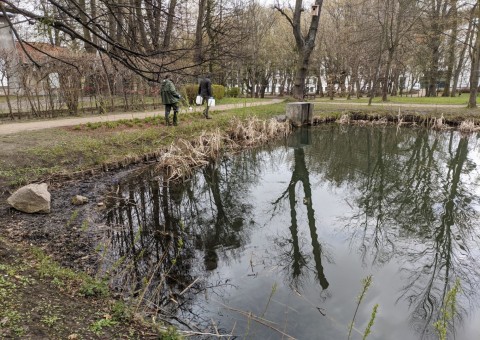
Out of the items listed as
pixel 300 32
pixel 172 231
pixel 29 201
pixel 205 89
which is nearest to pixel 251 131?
pixel 205 89

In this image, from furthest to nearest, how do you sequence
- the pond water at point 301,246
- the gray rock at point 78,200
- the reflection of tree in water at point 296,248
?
1. the gray rock at point 78,200
2. the reflection of tree in water at point 296,248
3. the pond water at point 301,246

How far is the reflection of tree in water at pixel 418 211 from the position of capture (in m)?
4.64

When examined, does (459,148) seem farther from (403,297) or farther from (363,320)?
(363,320)

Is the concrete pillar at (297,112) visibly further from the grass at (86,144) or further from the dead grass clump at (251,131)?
the grass at (86,144)

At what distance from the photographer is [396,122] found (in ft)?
54.4

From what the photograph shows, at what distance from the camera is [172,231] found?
5805 mm

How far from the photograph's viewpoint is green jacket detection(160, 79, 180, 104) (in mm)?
11266

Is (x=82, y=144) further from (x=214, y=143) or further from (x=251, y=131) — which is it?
(x=251, y=131)

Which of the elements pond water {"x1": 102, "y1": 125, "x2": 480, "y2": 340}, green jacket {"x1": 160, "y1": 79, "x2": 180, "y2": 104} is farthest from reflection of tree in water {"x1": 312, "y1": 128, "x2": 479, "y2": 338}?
green jacket {"x1": 160, "y1": 79, "x2": 180, "y2": 104}

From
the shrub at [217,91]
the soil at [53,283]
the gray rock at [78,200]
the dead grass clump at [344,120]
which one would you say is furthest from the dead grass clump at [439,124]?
the gray rock at [78,200]

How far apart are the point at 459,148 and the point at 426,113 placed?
446 cm

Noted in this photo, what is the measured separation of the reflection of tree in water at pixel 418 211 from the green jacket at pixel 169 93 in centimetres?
484

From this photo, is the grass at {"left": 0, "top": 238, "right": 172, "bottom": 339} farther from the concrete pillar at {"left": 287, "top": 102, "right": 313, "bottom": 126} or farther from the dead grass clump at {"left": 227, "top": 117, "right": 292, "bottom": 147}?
the concrete pillar at {"left": 287, "top": 102, "right": 313, "bottom": 126}

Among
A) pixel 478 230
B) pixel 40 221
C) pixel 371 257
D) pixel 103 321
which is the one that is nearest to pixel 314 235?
pixel 371 257
